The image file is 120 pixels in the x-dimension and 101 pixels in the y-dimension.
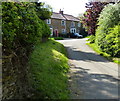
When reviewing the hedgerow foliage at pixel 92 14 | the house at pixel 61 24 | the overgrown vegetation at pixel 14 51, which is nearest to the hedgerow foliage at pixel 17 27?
the overgrown vegetation at pixel 14 51

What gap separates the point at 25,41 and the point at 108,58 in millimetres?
8098

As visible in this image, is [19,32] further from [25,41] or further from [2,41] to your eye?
[2,41]

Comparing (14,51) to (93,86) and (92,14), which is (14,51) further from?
(92,14)

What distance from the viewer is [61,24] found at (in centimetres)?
4388

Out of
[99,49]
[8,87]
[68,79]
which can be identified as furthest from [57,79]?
[99,49]

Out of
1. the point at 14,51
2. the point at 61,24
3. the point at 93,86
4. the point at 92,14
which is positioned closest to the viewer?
the point at 14,51

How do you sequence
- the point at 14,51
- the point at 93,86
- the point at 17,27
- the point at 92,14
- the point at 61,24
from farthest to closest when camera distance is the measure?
the point at 61,24 < the point at 92,14 < the point at 93,86 < the point at 14,51 < the point at 17,27

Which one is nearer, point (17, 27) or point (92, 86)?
point (17, 27)

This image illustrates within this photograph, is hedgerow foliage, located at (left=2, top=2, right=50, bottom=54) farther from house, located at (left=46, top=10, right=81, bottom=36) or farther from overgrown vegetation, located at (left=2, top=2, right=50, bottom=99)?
house, located at (left=46, top=10, right=81, bottom=36)

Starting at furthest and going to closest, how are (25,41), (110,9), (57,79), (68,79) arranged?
(110,9), (68,79), (57,79), (25,41)

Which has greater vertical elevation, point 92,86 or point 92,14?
point 92,14

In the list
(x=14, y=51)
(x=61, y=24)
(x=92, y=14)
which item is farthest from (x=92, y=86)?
(x=61, y=24)

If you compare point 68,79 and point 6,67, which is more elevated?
point 6,67

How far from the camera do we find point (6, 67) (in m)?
5.05
